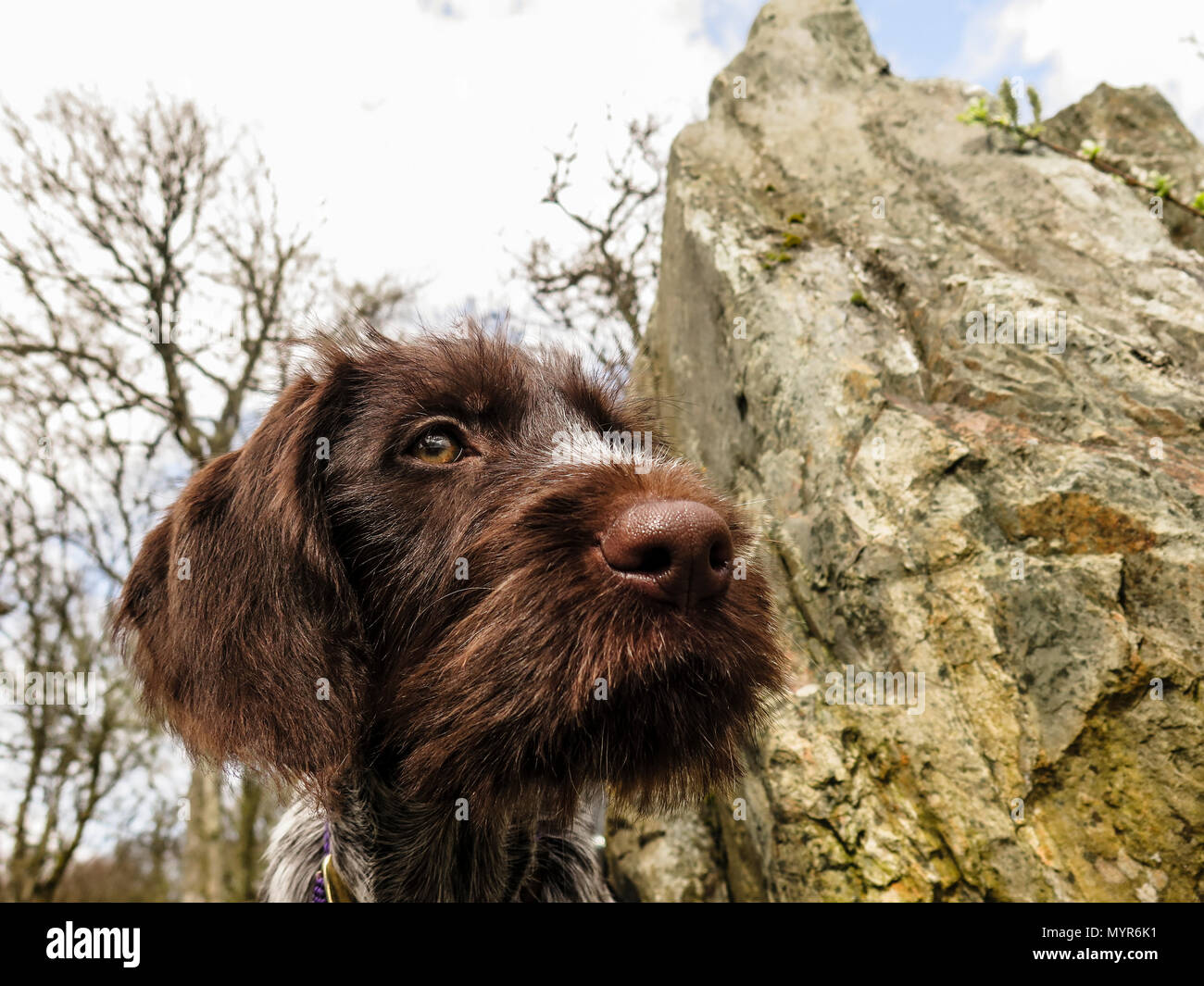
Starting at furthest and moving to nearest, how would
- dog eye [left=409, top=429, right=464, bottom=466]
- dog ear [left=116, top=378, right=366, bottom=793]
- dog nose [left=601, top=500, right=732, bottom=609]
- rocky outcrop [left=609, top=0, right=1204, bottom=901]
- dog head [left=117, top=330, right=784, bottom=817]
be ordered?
rocky outcrop [left=609, top=0, right=1204, bottom=901] → dog eye [left=409, top=429, right=464, bottom=466] → dog ear [left=116, top=378, right=366, bottom=793] → dog head [left=117, top=330, right=784, bottom=817] → dog nose [left=601, top=500, right=732, bottom=609]

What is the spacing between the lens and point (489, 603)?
199 cm

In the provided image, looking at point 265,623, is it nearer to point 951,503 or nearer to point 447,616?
point 447,616

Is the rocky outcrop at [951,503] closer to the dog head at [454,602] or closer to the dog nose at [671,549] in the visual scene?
the dog head at [454,602]

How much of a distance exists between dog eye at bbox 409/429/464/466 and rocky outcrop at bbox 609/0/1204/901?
139cm

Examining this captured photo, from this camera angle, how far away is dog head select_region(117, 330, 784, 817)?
1.86m

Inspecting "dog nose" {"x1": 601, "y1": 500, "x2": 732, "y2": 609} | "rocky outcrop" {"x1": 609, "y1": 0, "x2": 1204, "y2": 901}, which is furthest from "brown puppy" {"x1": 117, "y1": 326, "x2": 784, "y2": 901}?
"rocky outcrop" {"x1": 609, "y1": 0, "x2": 1204, "y2": 901}

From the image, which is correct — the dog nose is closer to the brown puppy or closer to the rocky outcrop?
the brown puppy

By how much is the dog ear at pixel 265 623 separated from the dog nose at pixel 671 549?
0.91 meters

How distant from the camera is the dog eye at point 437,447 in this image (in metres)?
2.36
